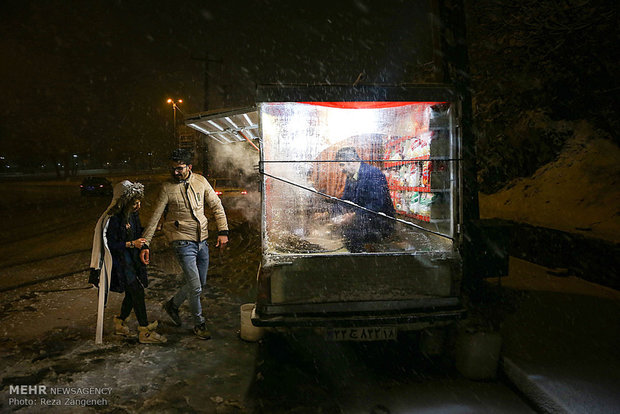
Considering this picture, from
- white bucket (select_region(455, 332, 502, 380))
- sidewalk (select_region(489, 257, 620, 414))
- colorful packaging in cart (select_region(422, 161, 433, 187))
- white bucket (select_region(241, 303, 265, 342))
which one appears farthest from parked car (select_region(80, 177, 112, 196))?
white bucket (select_region(455, 332, 502, 380))

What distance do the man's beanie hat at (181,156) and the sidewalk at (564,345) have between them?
3.90 meters

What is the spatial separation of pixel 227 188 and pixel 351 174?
9.57 m

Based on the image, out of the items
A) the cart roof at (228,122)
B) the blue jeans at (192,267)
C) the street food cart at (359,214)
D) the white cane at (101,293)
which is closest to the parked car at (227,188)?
the cart roof at (228,122)

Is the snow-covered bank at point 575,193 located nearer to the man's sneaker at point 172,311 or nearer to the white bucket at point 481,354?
the white bucket at point 481,354

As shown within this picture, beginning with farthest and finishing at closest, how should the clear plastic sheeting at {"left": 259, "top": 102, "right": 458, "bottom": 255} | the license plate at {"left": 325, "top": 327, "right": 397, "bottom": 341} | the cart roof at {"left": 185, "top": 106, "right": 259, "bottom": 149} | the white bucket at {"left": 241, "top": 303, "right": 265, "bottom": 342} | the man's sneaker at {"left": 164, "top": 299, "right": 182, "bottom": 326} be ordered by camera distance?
the cart roof at {"left": 185, "top": 106, "right": 259, "bottom": 149}, the man's sneaker at {"left": 164, "top": 299, "right": 182, "bottom": 326}, the clear plastic sheeting at {"left": 259, "top": 102, "right": 458, "bottom": 255}, the white bucket at {"left": 241, "top": 303, "right": 265, "bottom": 342}, the license plate at {"left": 325, "top": 327, "right": 397, "bottom": 341}

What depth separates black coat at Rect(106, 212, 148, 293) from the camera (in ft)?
14.2

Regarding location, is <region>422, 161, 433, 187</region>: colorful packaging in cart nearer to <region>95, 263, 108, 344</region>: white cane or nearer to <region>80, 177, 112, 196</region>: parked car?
<region>95, 263, 108, 344</region>: white cane

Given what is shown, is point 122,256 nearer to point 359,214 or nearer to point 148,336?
point 148,336


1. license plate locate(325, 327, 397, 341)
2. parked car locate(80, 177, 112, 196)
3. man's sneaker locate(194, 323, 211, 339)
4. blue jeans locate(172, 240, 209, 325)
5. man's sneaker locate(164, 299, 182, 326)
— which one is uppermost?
parked car locate(80, 177, 112, 196)

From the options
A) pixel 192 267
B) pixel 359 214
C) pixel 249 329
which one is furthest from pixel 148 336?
pixel 359 214

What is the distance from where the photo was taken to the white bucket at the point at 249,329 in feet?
15.0

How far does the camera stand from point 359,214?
527 centimetres

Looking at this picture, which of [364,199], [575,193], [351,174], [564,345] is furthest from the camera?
[575,193]

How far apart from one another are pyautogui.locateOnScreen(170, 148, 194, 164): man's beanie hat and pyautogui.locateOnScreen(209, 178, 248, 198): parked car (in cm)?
918
